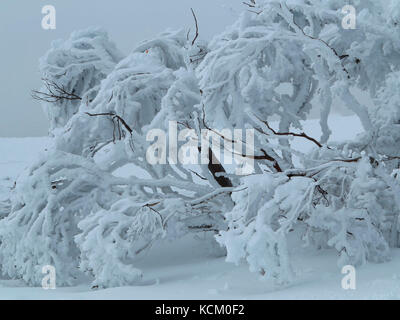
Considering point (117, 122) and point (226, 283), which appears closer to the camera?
point (226, 283)

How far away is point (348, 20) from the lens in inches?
323

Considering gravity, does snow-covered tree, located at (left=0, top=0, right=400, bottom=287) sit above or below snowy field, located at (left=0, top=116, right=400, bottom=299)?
above

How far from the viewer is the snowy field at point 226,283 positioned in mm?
5637

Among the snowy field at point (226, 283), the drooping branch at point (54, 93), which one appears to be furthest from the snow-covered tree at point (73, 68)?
the snowy field at point (226, 283)

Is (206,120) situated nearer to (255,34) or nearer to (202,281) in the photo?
(255,34)

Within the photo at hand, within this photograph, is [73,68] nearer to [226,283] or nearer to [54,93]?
[54,93]

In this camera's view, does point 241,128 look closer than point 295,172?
No

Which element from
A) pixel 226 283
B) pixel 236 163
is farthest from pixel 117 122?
pixel 226 283

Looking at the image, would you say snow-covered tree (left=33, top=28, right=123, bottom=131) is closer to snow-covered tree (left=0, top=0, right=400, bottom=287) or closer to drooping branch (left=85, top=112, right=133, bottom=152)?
snow-covered tree (left=0, top=0, right=400, bottom=287)

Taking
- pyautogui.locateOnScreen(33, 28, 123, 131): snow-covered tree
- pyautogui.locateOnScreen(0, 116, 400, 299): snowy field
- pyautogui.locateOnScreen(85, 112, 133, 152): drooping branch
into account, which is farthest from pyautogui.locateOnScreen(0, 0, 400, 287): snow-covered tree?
pyautogui.locateOnScreen(33, 28, 123, 131): snow-covered tree

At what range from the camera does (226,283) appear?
643 centimetres

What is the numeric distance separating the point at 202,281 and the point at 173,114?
2224 mm

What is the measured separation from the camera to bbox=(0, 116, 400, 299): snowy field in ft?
18.5
